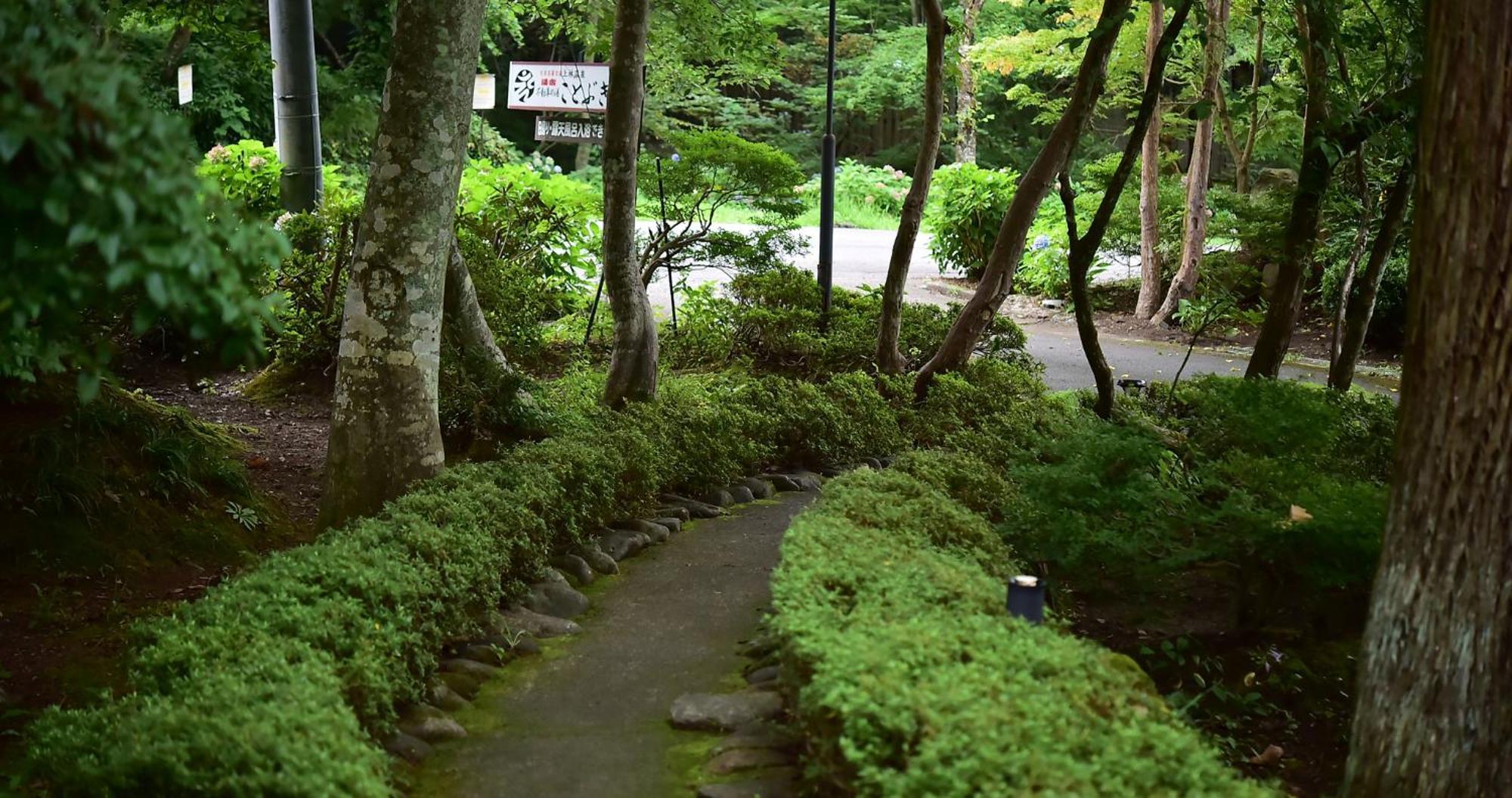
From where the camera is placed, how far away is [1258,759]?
511 cm

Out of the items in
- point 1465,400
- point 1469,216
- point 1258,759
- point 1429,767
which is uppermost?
point 1469,216

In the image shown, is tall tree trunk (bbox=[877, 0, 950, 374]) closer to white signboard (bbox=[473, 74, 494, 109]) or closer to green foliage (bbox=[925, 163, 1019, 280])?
white signboard (bbox=[473, 74, 494, 109])

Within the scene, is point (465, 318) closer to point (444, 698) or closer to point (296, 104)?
point (296, 104)

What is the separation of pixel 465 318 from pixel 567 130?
254 centimetres

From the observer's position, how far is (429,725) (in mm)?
4461

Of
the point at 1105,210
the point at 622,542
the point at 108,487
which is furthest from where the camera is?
the point at 1105,210

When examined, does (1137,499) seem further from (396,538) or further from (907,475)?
(396,538)

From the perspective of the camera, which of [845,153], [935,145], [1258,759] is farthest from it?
[845,153]

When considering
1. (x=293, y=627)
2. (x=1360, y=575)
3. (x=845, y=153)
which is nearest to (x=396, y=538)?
(x=293, y=627)

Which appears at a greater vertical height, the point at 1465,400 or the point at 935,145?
the point at 935,145

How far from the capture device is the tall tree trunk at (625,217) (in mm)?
7770

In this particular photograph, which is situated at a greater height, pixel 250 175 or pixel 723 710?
pixel 250 175

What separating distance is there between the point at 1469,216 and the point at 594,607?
385 centimetres

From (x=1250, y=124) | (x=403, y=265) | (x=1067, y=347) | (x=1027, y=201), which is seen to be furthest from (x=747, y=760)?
(x=1250, y=124)
